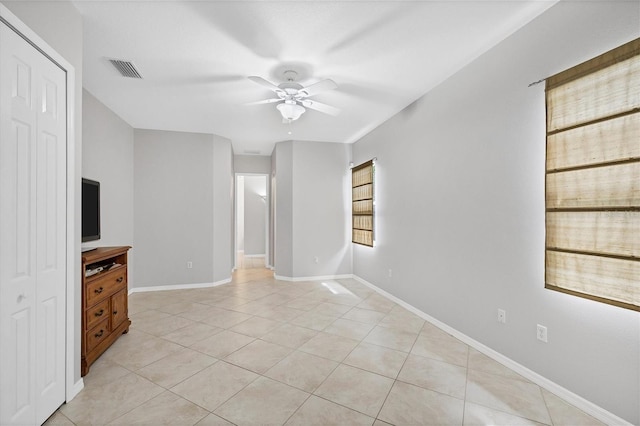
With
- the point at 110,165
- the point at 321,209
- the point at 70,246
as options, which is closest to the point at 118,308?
the point at 70,246

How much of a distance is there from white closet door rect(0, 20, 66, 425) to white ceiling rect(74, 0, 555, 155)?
0.82m

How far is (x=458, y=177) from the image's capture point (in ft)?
9.89

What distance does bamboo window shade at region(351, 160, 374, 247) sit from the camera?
5.02 metres

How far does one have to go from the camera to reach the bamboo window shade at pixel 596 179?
5.32 feet

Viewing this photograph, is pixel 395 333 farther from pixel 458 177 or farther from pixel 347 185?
pixel 347 185

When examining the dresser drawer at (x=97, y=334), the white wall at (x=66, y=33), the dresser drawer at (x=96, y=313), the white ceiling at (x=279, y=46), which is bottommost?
the dresser drawer at (x=97, y=334)

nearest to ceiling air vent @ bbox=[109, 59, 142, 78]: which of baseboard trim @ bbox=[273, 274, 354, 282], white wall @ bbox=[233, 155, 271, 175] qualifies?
white wall @ bbox=[233, 155, 271, 175]

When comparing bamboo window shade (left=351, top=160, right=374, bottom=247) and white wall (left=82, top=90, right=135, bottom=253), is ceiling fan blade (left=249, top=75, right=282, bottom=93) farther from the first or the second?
bamboo window shade (left=351, top=160, right=374, bottom=247)

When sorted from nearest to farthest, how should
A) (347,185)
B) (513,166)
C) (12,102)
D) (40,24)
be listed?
(12,102) → (40,24) → (513,166) → (347,185)

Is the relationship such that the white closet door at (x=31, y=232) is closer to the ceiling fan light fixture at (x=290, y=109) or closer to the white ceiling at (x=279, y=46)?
the white ceiling at (x=279, y=46)

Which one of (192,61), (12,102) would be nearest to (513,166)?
(192,61)

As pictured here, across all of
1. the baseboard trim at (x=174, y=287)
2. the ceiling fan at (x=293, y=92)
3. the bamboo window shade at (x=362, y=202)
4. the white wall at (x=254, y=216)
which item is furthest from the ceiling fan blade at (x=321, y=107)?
the white wall at (x=254, y=216)

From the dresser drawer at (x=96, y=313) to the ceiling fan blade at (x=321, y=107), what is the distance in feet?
10.1

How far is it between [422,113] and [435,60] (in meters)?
0.88
